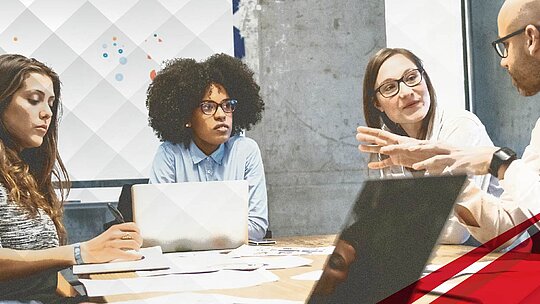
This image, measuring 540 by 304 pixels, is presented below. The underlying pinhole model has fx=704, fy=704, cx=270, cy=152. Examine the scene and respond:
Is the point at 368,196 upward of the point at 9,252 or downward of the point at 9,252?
upward

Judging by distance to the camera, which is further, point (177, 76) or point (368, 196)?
point (177, 76)

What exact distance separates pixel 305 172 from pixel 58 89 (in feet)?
3.14

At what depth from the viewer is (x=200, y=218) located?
2.07 metres

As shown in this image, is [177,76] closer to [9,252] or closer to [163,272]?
[9,252]

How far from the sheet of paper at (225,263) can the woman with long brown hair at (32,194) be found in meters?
0.41

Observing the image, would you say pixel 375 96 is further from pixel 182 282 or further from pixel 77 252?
pixel 182 282

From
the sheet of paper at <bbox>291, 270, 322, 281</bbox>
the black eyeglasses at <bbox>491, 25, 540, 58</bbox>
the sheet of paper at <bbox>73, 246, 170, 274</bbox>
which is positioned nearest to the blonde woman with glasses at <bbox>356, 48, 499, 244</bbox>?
the black eyeglasses at <bbox>491, 25, 540, 58</bbox>

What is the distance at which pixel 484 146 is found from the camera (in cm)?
249

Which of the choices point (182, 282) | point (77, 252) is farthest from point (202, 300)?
point (77, 252)

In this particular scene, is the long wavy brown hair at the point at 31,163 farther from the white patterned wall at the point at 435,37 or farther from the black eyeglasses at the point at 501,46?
the black eyeglasses at the point at 501,46

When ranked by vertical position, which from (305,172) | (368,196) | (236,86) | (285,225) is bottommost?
(285,225)

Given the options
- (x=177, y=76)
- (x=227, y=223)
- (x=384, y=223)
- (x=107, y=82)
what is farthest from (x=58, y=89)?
(x=384, y=223)

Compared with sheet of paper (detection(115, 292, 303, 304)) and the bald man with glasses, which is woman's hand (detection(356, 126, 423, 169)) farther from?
sheet of paper (detection(115, 292, 303, 304))

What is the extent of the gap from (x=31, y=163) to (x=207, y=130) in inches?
26.1
